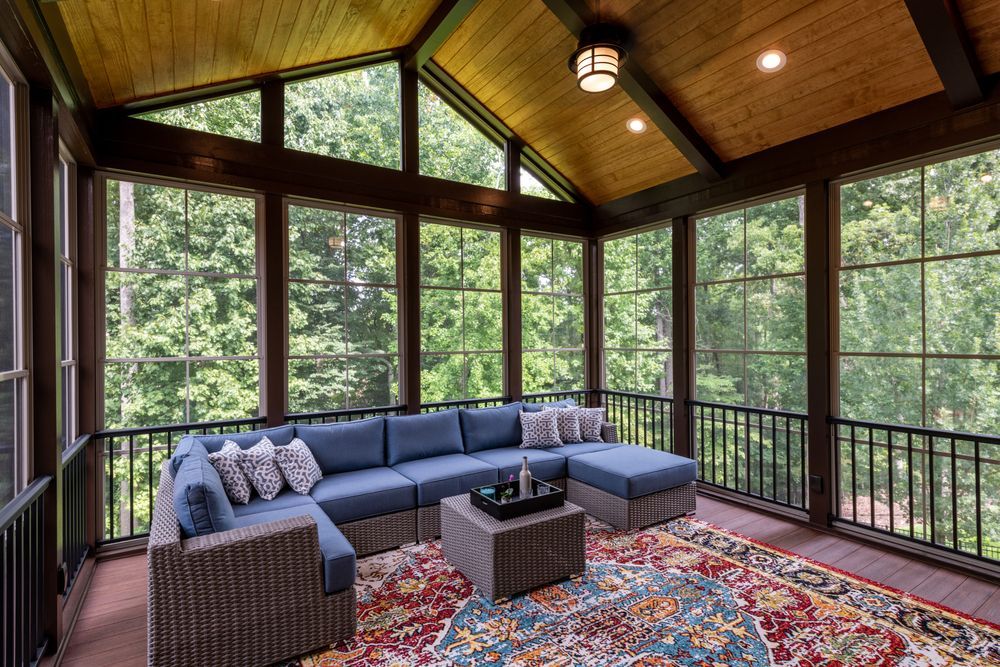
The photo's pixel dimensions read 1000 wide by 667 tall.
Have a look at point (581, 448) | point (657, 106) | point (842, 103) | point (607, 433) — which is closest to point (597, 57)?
point (657, 106)

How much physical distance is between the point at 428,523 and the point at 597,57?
131 inches

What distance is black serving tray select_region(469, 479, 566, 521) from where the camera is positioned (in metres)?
2.92

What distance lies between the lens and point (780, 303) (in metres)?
4.18

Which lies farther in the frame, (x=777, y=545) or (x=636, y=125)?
(x=636, y=125)

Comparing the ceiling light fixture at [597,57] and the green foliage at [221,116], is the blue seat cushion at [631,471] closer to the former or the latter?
the ceiling light fixture at [597,57]

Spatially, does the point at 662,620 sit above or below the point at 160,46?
below

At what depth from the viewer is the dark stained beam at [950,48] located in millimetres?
2633

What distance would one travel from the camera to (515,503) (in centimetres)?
295

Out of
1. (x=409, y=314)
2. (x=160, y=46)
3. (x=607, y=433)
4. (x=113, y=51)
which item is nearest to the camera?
(x=113, y=51)

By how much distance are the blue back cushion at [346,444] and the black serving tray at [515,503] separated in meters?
1.06

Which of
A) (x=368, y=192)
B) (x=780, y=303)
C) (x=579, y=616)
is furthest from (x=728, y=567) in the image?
(x=368, y=192)

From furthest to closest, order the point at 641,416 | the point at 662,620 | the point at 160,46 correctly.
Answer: the point at 641,416 < the point at 160,46 < the point at 662,620

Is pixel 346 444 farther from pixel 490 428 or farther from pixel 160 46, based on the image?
pixel 160 46

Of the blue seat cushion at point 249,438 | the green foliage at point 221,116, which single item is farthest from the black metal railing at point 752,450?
the green foliage at point 221,116
